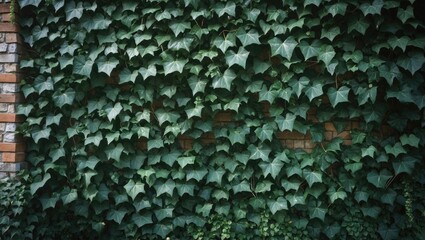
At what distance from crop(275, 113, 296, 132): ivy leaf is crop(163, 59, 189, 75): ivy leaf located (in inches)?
40.8

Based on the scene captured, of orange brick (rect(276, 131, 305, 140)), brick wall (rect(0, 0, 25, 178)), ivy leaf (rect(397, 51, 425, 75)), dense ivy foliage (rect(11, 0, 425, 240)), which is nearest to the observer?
ivy leaf (rect(397, 51, 425, 75))

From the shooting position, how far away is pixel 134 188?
3.31 meters

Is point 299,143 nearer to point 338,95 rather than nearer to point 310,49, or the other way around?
point 338,95

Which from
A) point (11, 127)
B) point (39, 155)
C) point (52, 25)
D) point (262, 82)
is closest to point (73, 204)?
point (39, 155)

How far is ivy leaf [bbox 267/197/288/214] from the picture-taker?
321 cm

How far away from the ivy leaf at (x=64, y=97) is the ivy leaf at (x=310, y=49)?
2.28m

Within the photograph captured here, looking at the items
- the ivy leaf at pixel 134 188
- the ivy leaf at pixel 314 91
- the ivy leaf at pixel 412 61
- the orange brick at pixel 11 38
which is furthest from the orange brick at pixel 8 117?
the ivy leaf at pixel 412 61

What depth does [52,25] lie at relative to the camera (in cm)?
344

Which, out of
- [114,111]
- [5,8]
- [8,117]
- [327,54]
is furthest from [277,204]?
[5,8]

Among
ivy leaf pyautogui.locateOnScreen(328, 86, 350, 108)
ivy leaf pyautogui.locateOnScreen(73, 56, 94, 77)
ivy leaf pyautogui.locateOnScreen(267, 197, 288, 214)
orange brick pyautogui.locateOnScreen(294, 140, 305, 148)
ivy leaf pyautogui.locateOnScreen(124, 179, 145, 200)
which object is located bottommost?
ivy leaf pyautogui.locateOnScreen(267, 197, 288, 214)

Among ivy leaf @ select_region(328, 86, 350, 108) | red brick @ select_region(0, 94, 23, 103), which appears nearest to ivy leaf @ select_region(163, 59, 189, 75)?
ivy leaf @ select_region(328, 86, 350, 108)

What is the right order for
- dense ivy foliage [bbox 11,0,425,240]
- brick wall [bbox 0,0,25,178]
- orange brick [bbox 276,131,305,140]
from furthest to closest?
orange brick [bbox 276,131,305,140]
brick wall [bbox 0,0,25,178]
dense ivy foliage [bbox 11,0,425,240]

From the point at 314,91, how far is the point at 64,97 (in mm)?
2431

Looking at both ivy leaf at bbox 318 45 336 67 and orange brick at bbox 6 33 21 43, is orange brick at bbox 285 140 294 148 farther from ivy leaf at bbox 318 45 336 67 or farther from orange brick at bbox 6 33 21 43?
orange brick at bbox 6 33 21 43
